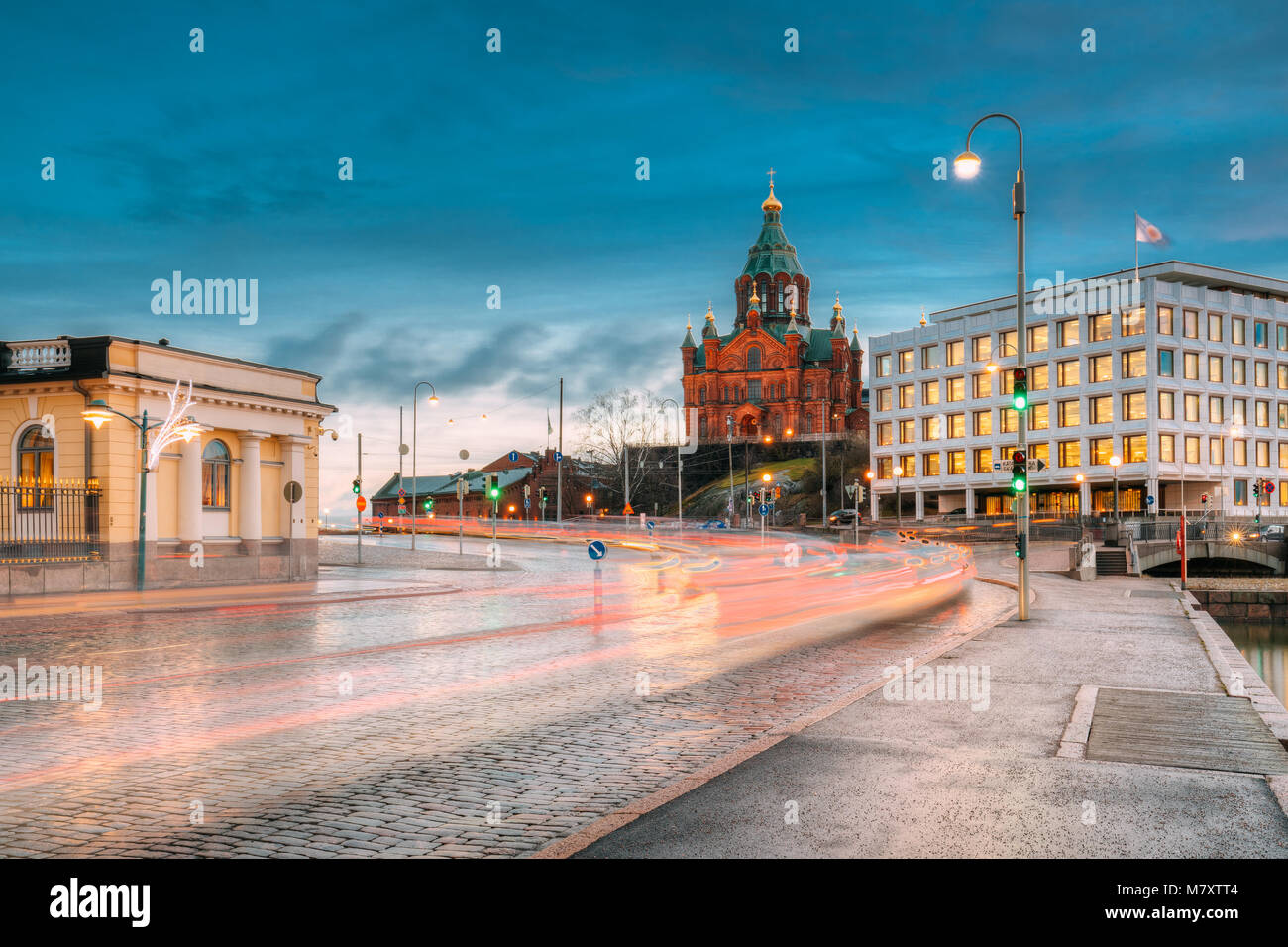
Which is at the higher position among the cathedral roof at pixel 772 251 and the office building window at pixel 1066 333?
the cathedral roof at pixel 772 251

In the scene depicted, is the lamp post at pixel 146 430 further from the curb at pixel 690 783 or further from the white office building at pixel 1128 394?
the white office building at pixel 1128 394

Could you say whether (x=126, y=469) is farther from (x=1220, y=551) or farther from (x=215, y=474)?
(x=1220, y=551)

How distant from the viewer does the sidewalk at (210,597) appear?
21125mm

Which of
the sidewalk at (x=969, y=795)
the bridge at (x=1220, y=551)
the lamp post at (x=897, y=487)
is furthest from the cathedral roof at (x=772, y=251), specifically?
the sidewalk at (x=969, y=795)

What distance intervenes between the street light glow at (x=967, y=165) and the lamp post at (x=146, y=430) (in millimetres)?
20038

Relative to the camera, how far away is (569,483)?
117188 mm

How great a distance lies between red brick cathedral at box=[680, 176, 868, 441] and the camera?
4690 inches

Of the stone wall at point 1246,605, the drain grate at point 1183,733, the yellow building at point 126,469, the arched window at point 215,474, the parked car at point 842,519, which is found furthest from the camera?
the parked car at point 842,519

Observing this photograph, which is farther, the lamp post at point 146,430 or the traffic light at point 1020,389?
the lamp post at point 146,430

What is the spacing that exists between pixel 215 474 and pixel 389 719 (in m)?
25.2

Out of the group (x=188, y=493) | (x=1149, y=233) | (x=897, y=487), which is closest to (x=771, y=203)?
(x=897, y=487)
